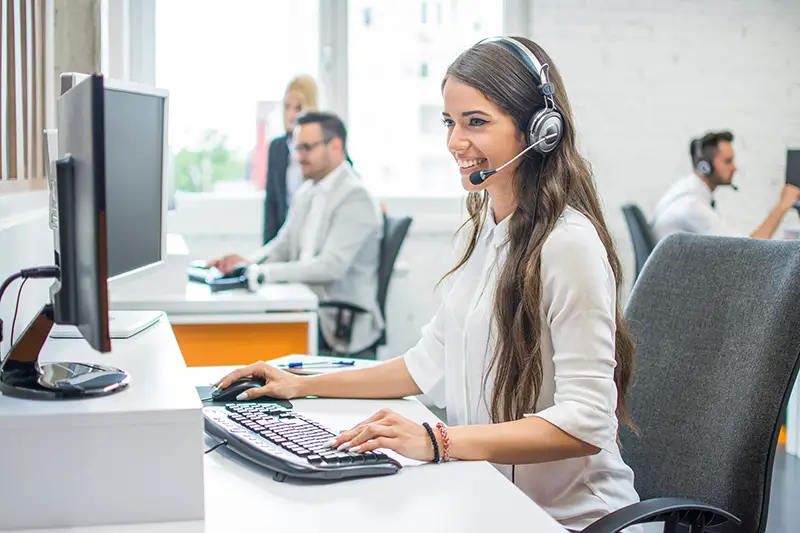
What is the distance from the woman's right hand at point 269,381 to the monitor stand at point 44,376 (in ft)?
1.14

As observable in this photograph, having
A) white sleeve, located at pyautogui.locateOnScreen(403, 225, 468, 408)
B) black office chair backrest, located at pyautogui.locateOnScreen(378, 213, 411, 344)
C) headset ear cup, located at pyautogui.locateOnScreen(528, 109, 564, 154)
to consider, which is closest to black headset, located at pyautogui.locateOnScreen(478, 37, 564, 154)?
headset ear cup, located at pyautogui.locateOnScreen(528, 109, 564, 154)

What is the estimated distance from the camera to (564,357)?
123cm

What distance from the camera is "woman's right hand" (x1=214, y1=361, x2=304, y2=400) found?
4.72 feet

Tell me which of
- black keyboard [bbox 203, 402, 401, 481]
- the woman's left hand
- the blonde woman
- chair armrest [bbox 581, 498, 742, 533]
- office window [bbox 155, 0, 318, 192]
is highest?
office window [bbox 155, 0, 318, 192]

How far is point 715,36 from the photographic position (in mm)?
5004

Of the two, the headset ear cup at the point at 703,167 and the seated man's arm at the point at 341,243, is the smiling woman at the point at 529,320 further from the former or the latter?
the headset ear cup at the point at 703,167

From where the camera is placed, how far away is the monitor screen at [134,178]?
60.9 inches

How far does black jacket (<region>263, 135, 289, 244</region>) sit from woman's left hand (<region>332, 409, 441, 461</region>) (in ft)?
10.4

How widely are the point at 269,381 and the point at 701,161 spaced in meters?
3.69

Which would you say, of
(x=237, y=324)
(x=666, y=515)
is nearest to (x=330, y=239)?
(x=237, y=324)

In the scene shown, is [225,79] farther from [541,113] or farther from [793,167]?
[541,113]

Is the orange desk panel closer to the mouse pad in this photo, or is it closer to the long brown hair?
the mouse pad

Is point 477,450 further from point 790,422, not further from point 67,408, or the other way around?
point 790,422

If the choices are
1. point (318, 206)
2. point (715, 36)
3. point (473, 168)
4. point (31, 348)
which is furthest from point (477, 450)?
point (715, 36)
